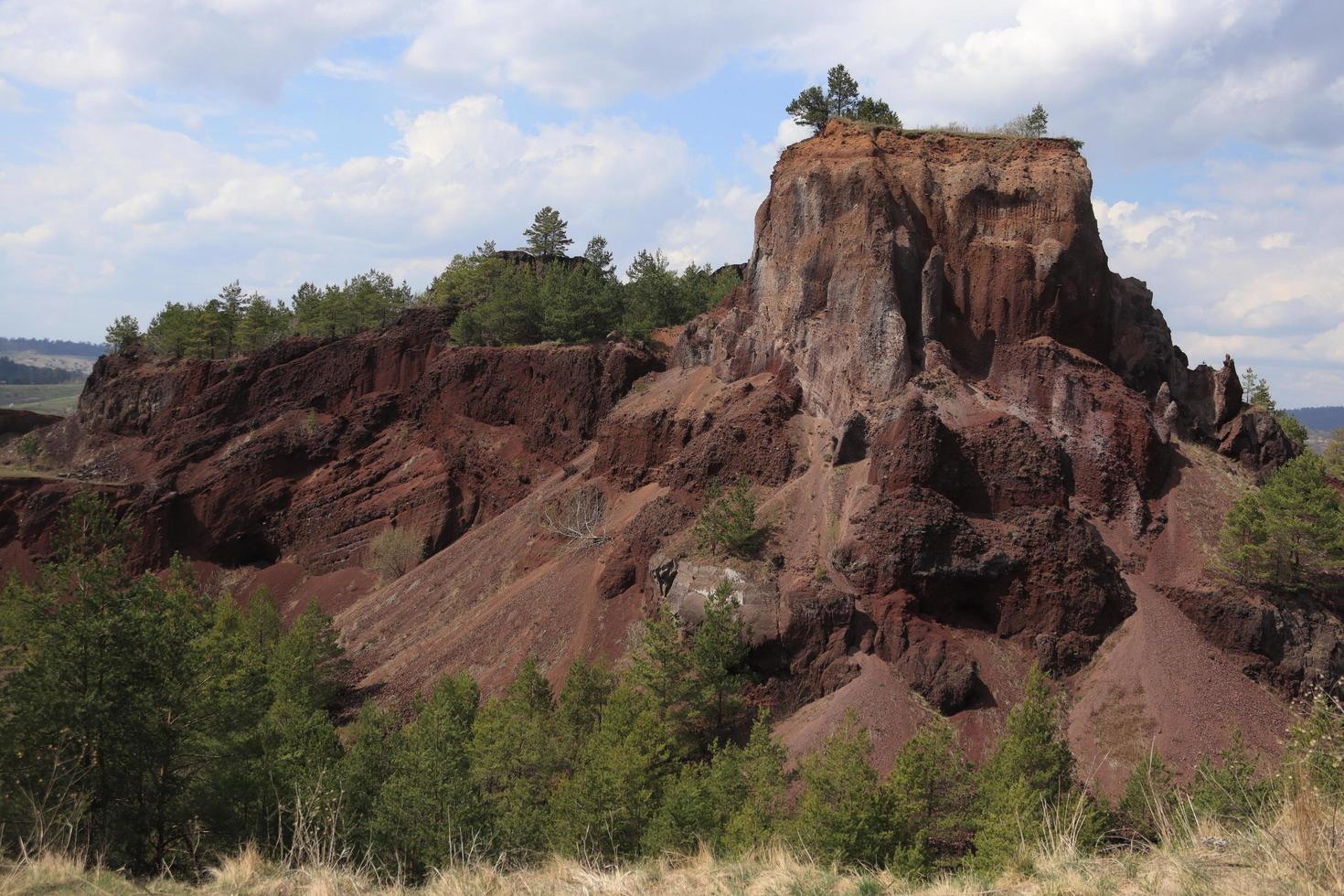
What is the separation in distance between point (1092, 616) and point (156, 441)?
62.7 meters

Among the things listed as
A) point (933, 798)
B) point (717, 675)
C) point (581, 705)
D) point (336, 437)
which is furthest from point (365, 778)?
point (336, 437)

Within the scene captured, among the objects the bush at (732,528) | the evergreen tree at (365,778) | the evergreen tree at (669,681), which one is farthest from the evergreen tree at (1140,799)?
the evergreen tree at (365,778)

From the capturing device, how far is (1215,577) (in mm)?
34969

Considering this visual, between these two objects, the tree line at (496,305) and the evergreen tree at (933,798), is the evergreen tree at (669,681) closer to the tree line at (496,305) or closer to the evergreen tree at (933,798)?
the evergreen tree at (933,798)

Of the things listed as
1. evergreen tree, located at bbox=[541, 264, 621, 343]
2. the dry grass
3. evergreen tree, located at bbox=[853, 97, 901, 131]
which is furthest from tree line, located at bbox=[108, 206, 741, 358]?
the dry grass

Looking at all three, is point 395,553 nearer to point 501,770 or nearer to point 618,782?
point 501,770

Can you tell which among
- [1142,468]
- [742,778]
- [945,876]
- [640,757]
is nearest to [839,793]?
[742,778]

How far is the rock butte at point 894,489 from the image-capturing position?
110 feet

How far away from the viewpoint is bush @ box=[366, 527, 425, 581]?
2361 inches

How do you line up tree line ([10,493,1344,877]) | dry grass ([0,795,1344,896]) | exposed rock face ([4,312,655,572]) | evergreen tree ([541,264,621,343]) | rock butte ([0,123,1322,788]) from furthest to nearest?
1. evergreen tree ([541,264,621,343])
2. exposed rock face ([4,312,655,572])
3. rock butte ([0,123,1322,788])
4. tree line ([10,493,1344,877])
5. dry grass ([0,795,1344,896])

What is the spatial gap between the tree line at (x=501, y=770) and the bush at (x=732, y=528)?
2831 mm

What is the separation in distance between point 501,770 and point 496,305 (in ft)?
138

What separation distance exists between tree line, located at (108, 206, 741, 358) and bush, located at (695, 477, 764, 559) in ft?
82.2

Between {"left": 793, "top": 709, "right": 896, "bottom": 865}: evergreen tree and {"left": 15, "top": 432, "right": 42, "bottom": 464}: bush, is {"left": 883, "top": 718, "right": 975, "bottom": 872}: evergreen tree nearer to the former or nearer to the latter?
{"left": 793, "top": 709, "right": 896, "bottom": 865}: evergreen tree
